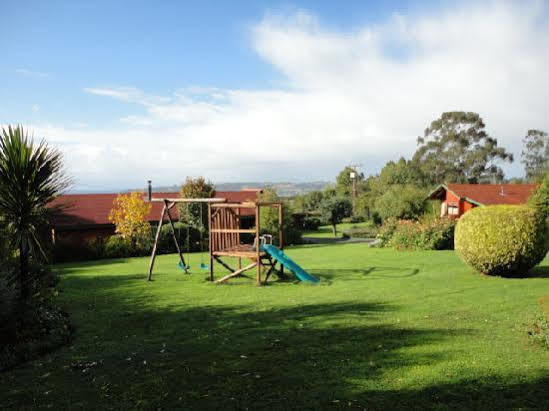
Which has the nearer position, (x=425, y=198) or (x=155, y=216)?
(x=155, y=216)

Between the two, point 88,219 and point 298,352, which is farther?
point 88,219

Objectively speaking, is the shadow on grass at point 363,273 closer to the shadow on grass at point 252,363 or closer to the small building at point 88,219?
the shadow on grass at point 252,363

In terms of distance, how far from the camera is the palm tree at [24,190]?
794cm

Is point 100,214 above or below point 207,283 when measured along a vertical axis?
above

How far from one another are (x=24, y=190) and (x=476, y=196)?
3309 centimetres

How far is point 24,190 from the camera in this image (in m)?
8.12

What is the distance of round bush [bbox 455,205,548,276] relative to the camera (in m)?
12.7

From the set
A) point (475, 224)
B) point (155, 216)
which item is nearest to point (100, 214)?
point (155, 216)

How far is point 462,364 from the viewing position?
5.85 meters

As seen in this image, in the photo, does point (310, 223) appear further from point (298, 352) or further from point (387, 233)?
point (298, 352)

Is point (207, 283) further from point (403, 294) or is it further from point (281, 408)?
point (281, 408)

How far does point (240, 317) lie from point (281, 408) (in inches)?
172

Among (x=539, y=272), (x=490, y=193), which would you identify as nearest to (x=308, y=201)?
(x=490, y=193)

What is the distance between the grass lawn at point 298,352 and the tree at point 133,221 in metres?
15.0
